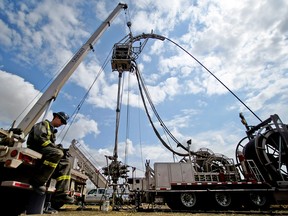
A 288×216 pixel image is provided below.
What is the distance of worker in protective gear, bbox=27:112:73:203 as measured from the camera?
3.07 meters

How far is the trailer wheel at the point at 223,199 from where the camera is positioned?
977cm

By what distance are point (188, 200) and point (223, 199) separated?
1771mm

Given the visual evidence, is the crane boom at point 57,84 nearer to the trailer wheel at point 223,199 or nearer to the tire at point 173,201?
the tire at point 173,201

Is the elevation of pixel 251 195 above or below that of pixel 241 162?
below

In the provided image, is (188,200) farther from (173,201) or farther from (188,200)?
(173,201)

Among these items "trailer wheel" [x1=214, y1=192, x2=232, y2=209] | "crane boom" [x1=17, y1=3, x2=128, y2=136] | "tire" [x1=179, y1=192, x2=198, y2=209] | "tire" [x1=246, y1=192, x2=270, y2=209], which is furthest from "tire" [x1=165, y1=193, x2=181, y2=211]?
"crane boom" [x1=17, y1=3, x2=128, y2=136]

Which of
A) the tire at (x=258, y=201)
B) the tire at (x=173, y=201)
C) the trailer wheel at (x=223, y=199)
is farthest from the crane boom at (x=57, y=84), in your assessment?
the tire at (x=258, y=201)

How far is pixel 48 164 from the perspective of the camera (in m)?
3.11

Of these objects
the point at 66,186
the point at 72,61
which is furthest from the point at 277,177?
the point at 72,61

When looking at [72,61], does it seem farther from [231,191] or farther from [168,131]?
[231,191]

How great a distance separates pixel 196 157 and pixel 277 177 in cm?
448

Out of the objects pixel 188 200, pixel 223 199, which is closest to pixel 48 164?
pixel 188 200

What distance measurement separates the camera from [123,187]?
34.9 ft

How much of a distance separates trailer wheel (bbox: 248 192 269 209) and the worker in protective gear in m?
9.68
